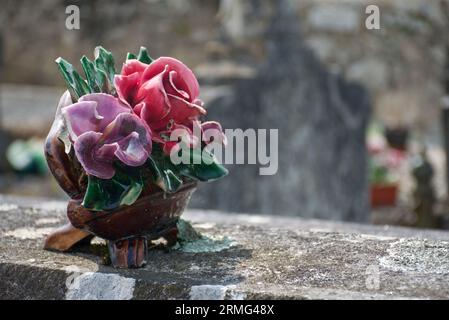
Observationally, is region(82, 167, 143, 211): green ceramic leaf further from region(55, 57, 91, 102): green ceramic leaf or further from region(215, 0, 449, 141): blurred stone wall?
region(215, 0, 449, 141): blurred stone wall

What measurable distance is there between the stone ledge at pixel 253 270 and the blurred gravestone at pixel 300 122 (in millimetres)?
1627

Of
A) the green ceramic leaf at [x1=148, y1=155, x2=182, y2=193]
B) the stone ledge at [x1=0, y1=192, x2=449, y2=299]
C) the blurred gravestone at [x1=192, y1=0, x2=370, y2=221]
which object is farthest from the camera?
the blurred gravestone at [x1=192, y1=0, x2=370, y2=221]

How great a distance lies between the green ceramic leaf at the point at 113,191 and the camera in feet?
4.16

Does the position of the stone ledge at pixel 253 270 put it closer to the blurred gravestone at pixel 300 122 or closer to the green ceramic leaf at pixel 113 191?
the green ceramic leaf at pixel 113 191

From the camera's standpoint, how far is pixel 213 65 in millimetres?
3303

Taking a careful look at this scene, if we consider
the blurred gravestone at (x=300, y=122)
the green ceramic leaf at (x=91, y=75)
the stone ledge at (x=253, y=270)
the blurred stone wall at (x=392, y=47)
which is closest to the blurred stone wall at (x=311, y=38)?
the blurred stone wall at (x=392, y=47)

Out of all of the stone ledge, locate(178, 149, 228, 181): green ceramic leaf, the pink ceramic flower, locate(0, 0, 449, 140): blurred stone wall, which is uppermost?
locate(0, 0, 449, 140): blurred stone wall

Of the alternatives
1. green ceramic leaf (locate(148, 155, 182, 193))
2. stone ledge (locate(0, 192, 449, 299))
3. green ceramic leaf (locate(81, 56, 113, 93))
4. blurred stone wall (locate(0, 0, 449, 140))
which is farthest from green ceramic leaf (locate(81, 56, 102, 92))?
blurred stone wall (locate(0, 0, 449, 140))

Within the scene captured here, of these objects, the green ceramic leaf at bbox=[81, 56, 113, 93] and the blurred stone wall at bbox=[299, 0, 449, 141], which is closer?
the green ceramic leaf at bbox=[81, 56, 113, 93]

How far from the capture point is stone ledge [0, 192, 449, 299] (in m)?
1.18

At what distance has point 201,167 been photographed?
1.38 meters

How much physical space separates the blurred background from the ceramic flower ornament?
59.9 inches
